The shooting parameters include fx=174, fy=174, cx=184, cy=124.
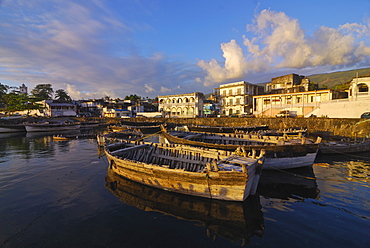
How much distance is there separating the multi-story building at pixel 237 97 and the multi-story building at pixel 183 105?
9893 millimetres

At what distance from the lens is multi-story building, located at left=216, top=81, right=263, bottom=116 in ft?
203

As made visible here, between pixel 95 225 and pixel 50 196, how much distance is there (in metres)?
5.79

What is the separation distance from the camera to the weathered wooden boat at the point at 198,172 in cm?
947

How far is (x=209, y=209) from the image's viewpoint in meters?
9.77

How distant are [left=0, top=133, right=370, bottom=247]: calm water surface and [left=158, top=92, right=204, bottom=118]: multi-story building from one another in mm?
58463

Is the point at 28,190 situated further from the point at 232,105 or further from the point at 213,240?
the point at 232,105

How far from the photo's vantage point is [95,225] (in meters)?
8.80

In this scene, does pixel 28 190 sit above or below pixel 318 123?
below

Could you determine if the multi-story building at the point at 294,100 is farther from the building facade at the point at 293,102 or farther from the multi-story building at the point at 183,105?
the multi-story building at the point at 183,105

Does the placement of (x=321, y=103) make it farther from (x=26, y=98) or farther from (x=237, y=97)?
(x=26, y=98)

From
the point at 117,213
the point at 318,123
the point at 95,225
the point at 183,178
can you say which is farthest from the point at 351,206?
the point at 318,123

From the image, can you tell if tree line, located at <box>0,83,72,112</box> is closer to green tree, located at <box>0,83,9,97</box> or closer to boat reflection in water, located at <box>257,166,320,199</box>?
green tree, located at <box>0,83,9,97</box>

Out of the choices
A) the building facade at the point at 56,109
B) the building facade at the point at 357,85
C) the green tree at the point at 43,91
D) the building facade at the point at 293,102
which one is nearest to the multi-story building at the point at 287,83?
the building facade at the point at 293,102

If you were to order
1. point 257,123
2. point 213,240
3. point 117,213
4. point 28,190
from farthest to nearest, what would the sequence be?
point 257,123 < point 28,190 < point 117,213 < point 213,240
